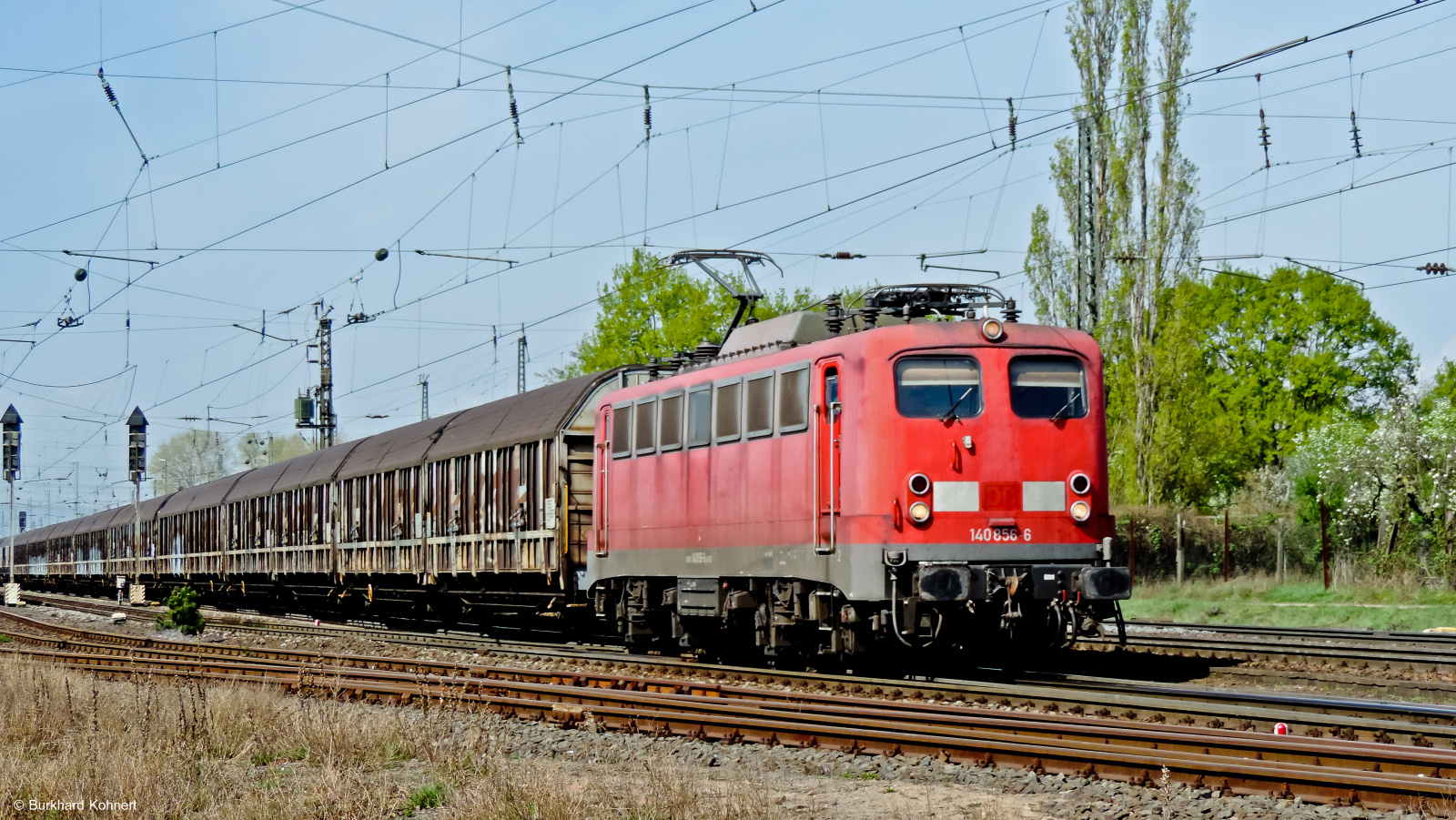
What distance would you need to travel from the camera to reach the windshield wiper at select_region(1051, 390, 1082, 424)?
47.7ft

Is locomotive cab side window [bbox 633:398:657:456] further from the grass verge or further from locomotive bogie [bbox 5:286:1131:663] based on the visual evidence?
the grass verge

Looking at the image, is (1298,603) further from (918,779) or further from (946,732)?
(918,779)

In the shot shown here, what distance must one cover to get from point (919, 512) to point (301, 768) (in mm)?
6169

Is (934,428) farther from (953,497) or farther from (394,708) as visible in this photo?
(394,708)

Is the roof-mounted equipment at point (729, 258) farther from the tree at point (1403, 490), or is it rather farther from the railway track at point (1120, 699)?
the tree at point (1403, 490)

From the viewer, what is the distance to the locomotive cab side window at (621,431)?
19047mm

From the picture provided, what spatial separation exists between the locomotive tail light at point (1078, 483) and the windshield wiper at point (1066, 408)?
0.58m

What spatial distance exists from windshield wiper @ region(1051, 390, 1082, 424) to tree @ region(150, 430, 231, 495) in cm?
10519

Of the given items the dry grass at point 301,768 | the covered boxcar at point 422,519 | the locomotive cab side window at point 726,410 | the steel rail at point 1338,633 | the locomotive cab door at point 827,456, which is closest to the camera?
the dry grass at point 301,768

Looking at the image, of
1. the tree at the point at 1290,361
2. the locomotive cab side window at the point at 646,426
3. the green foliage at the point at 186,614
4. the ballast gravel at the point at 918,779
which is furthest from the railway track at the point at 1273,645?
the tree at the point at 1290,361

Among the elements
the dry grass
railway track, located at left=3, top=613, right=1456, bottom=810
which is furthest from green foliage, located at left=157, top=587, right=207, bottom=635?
the dry grass

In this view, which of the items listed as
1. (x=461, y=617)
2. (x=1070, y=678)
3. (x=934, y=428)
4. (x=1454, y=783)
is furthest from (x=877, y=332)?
(x=461, y=617)

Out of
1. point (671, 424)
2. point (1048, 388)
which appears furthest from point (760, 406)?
point (1048, 388)

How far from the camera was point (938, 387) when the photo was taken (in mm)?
14375
